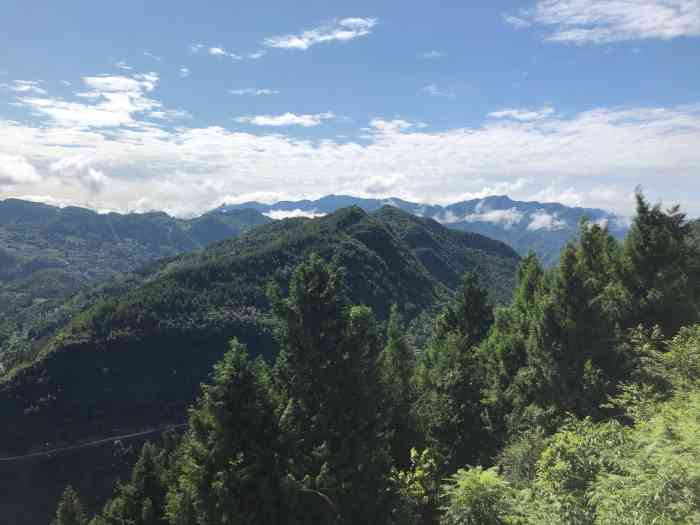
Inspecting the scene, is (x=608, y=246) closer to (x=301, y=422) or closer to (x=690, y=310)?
(x=690, y=310)

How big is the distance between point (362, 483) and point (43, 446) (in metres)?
125

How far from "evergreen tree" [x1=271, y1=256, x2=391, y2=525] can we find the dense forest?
0.19 ft

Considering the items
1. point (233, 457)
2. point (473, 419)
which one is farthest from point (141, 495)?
point (473, 419)

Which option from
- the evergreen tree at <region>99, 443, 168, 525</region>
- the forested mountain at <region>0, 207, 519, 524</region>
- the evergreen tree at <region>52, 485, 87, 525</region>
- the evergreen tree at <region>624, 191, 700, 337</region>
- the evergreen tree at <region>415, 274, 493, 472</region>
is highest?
the evergreen tree at <region>624, 191, 700, 337</region>

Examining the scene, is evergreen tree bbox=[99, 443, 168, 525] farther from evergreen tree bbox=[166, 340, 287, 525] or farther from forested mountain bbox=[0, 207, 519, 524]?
forested mountain bbox=[0, 207, 519, 524]

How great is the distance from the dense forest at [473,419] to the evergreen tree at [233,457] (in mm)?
52

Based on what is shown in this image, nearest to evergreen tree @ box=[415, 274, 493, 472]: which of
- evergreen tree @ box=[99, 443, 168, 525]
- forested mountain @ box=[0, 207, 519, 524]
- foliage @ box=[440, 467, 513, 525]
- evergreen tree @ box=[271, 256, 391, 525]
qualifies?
evergreen tree @ box=[271, 256, 391, 525]

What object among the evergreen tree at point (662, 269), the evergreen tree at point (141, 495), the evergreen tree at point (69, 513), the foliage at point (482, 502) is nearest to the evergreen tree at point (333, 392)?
the foliage at point (482, 502)

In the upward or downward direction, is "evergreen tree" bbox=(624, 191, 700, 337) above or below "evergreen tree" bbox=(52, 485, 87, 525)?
above

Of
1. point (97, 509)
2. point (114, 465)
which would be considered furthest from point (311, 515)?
point (114, 465)

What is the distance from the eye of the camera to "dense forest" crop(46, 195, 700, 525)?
12906 mm

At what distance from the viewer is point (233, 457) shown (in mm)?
16703

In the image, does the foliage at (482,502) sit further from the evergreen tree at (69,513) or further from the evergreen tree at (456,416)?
the evergreen tree at (69,513)

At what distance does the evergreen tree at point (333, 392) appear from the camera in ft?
61.9
